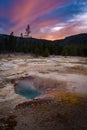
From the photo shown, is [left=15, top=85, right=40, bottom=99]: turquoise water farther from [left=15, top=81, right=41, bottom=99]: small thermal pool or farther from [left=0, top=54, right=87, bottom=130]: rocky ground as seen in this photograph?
[left=0, top=54, right=87, bottom=130]: rocky ground

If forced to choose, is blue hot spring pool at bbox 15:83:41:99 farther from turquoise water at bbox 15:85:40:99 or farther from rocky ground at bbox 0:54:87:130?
rocky ground at bbox 0:54:87:130

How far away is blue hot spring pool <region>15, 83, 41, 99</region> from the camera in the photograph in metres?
18.2

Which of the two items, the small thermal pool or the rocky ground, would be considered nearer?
the rocky ground

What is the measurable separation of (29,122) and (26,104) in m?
3.42

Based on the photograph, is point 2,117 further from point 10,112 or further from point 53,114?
point 53,114

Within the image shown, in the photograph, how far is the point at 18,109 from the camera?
14156 millimetres

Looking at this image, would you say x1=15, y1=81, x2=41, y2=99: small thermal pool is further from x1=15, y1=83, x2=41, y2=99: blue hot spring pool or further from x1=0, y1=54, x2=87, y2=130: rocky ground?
x1=0, y1=54, x2=87, y2=130: rocky ground

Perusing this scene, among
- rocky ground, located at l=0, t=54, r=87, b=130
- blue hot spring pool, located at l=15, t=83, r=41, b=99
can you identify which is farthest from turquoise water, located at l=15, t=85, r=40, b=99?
rocky ground, located at l=0, t=54, r=87, b=130

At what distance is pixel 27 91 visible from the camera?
19984 millimetres

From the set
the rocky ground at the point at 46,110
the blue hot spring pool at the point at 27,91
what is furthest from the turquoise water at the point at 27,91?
the rocky ground at the point at 46,110

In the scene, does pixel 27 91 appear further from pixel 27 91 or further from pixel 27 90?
pixel 27 90

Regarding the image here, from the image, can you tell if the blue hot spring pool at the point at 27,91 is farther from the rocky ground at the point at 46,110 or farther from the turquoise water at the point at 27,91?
the rocky ground at the point at 46,110

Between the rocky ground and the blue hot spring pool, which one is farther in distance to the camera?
the blue hot spring pool

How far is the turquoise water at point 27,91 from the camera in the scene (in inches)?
716
